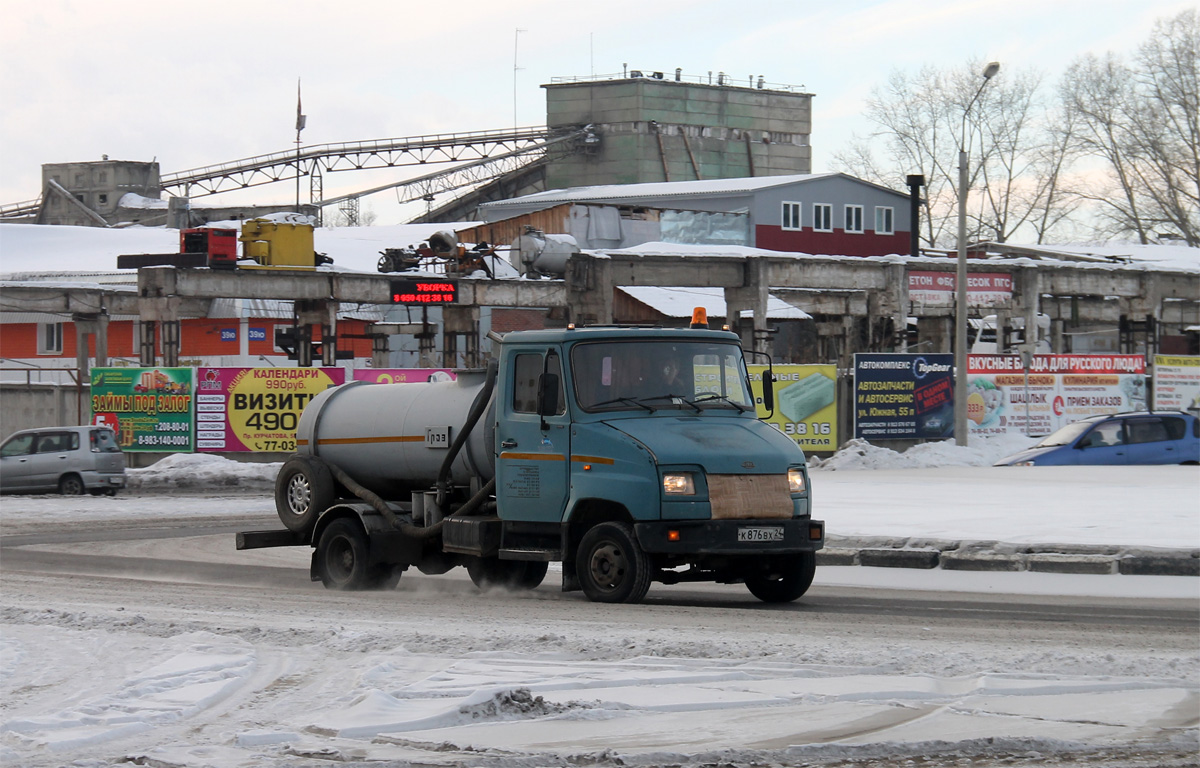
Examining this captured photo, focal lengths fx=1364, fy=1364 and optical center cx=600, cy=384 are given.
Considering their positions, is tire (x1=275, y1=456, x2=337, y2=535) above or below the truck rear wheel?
above

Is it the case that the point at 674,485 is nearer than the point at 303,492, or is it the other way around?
the point at 674,485

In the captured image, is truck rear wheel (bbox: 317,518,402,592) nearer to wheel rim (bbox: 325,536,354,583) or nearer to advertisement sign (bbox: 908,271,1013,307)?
wheel rim (bbox: 325,536,354,583)

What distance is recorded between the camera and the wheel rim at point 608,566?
1105 cm

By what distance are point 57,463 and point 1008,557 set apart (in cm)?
2033

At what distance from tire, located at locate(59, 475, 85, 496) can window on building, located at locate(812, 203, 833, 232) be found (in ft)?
176

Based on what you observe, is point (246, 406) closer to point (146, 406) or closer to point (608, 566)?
point (146, 406)

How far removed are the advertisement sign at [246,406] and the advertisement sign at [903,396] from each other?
12258 mm

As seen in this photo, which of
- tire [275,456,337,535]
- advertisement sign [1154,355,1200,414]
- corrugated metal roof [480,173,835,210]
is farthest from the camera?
corrugated metal roof [480,173,835,210]

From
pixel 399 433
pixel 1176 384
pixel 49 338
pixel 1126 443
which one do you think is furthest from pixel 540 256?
pixel 399 433

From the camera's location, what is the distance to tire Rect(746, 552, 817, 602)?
11477 mm

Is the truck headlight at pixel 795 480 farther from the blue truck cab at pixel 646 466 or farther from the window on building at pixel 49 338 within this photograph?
the window on building at pixel 49 338

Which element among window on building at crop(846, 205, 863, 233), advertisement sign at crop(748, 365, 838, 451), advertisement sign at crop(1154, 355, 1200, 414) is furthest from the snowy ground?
window on building at crop(846, 205, 863, 233)

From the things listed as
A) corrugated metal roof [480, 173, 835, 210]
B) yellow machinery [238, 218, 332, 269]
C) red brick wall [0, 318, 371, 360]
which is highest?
corrugated metal roof [480, 173, 835, 210]

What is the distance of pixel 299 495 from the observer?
545 inches
